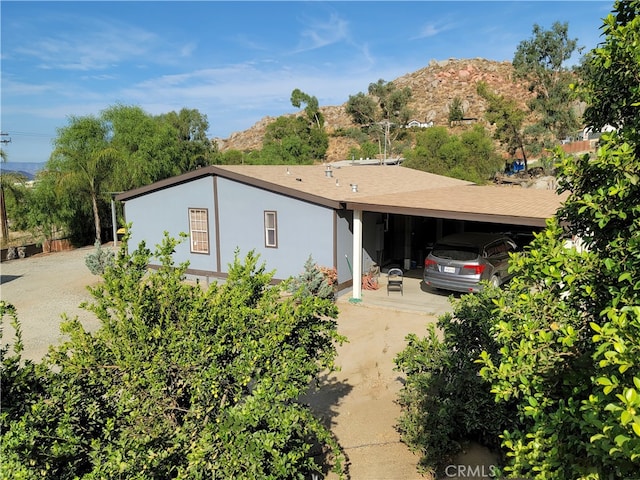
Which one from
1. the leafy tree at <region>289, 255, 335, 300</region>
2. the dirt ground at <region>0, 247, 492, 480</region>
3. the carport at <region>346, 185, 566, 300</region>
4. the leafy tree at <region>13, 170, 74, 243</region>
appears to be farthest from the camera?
the leafy tree at <region>13, 170, 74, 243</region>

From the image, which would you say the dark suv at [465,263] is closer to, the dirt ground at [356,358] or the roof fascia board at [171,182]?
the dirt ground at [356,358]

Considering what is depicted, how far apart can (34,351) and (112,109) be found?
2409 centimetres

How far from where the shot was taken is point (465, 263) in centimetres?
1215

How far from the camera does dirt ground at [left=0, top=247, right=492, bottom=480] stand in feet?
19.6

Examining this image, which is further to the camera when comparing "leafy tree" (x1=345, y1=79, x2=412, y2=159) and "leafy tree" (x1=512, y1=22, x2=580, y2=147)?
"leafy tree" (x1=345, y1=79, x2=412, y2=159)

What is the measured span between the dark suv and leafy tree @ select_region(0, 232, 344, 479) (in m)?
8.51

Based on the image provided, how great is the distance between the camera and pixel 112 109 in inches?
1182

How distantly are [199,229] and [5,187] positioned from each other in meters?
18.2

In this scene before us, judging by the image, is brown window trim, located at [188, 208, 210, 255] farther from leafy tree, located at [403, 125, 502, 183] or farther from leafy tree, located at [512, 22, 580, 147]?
leafy tree, located at [512, 22, 580, 147]

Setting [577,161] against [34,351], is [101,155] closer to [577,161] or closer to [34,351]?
[34,351]

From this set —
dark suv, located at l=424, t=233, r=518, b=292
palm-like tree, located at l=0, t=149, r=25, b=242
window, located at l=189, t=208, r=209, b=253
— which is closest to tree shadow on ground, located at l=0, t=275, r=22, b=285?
window, located at l=189, t=208, r=209, b=253

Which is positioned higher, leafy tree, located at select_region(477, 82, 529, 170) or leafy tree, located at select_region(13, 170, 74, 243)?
leafy tree, located at select_region(477, 82, 529, 170)

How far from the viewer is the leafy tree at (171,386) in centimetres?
344

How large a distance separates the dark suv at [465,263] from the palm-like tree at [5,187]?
80.5ft
